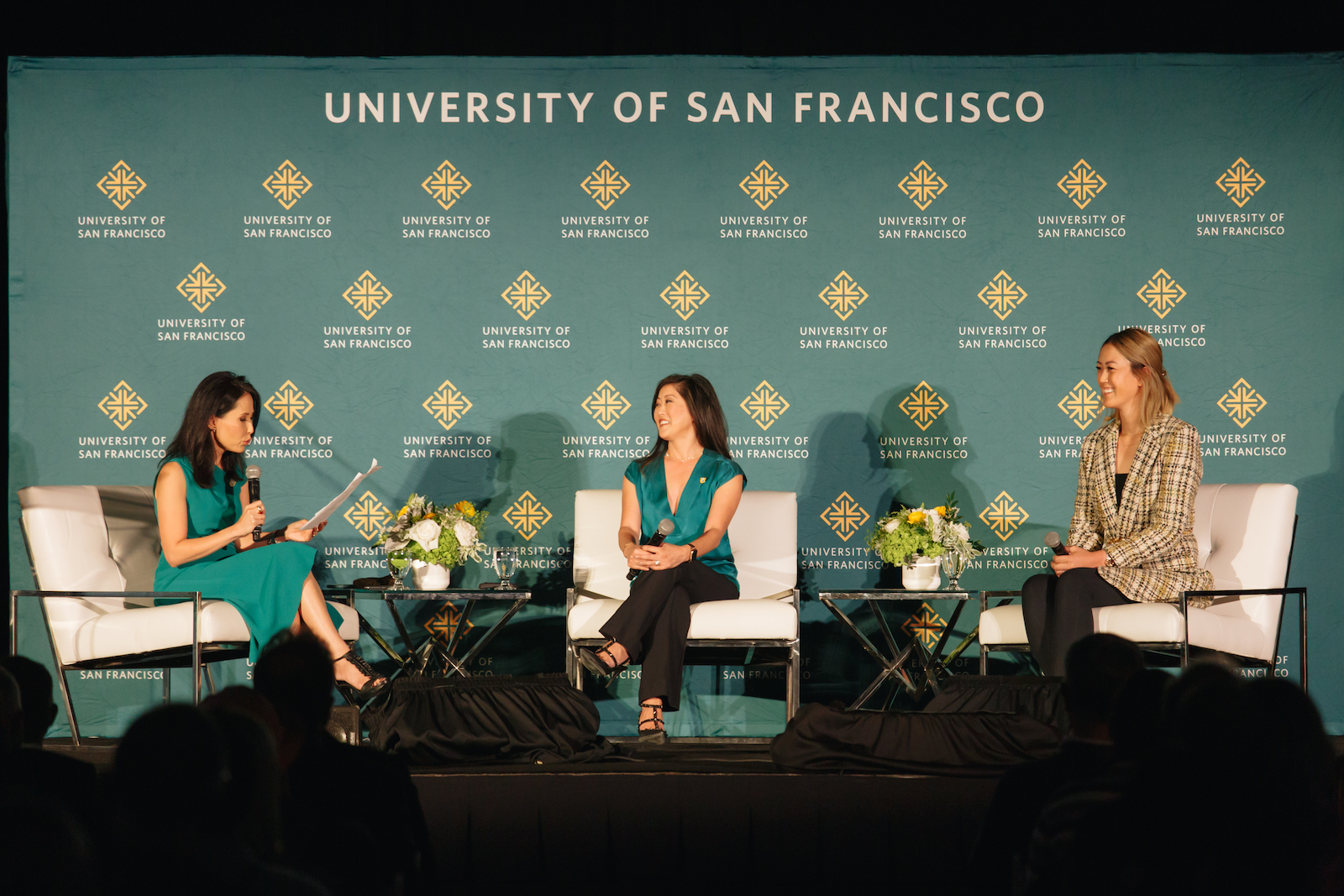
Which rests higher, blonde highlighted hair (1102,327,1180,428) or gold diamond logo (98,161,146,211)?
gold diamond logo (98,161,146,211)

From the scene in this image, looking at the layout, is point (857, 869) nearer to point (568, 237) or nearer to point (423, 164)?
point (568, 237)

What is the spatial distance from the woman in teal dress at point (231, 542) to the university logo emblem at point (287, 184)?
1.14 m

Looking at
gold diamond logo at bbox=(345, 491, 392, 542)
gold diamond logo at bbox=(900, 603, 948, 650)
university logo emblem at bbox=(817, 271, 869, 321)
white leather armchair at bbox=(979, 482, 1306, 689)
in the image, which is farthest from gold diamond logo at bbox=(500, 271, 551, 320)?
white leather armchair at bbox=(979, 482, 1306, 689)

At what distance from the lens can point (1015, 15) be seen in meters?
4.59

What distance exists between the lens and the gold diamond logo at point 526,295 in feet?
15.0

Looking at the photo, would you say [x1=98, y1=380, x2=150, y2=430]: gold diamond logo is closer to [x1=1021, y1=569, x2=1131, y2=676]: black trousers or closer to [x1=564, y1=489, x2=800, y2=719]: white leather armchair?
[x1=564, y1=489, x2=800, y2=719]: white leather armchair

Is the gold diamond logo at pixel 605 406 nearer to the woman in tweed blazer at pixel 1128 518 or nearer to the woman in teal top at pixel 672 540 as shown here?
the woman in teal top at pixel 672 540

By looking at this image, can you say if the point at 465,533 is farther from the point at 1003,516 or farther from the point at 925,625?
the point at 1003,516

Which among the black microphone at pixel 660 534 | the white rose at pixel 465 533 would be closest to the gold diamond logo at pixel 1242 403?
the black microphone at pixel 660 534

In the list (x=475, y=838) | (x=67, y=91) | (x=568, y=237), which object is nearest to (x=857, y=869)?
(x=475, y=838)

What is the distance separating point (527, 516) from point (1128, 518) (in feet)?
7.56

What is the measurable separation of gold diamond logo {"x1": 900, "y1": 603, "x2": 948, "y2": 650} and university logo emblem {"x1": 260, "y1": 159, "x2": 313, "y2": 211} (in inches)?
122

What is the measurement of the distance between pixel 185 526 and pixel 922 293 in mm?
2944

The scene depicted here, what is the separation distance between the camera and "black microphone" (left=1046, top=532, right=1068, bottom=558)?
3520 mm
